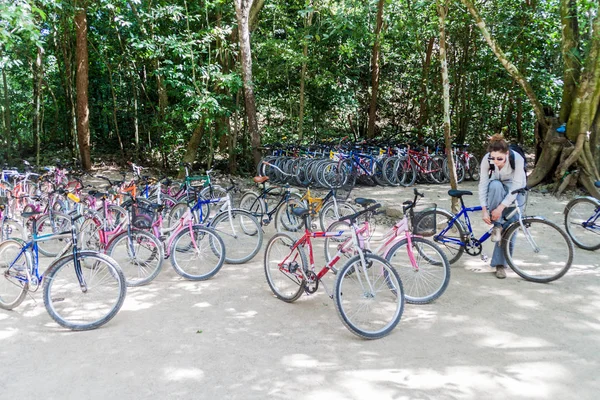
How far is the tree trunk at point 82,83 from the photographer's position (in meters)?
9.91

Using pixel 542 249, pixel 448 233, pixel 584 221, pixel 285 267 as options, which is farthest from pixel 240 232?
pixel 584 221

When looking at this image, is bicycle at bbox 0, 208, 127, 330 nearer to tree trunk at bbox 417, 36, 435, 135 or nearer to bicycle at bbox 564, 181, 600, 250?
bicycle at bbox 564, 181, 600, 250

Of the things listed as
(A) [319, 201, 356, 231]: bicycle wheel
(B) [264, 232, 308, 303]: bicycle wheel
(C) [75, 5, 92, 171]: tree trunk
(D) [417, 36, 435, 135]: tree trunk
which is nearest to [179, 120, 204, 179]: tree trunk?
(C) [75, 5, 92, 171]: tree trunk

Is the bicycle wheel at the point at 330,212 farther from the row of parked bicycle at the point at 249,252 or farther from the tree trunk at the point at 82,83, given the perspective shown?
the tree trunk at the point at 82,83

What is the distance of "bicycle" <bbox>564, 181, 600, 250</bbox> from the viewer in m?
5.25

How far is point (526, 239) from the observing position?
4594 mm

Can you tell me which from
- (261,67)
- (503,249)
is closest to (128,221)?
(503,249)

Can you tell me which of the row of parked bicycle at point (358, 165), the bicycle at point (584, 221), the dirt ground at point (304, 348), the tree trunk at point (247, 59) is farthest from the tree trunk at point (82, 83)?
the bicycle at point (584, 221)

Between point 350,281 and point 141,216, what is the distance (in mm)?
2384

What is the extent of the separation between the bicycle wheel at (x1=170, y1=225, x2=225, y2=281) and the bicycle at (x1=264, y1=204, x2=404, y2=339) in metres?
0.67

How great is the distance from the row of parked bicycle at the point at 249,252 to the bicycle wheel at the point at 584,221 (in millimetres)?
26

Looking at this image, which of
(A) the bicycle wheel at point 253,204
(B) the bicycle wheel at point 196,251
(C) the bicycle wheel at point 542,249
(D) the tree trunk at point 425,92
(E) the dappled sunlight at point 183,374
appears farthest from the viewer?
(D) the tree trunk at point 425,92

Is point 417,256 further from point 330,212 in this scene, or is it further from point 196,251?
point 330,212

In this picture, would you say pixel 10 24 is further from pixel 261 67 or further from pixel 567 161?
pixel 567 161
